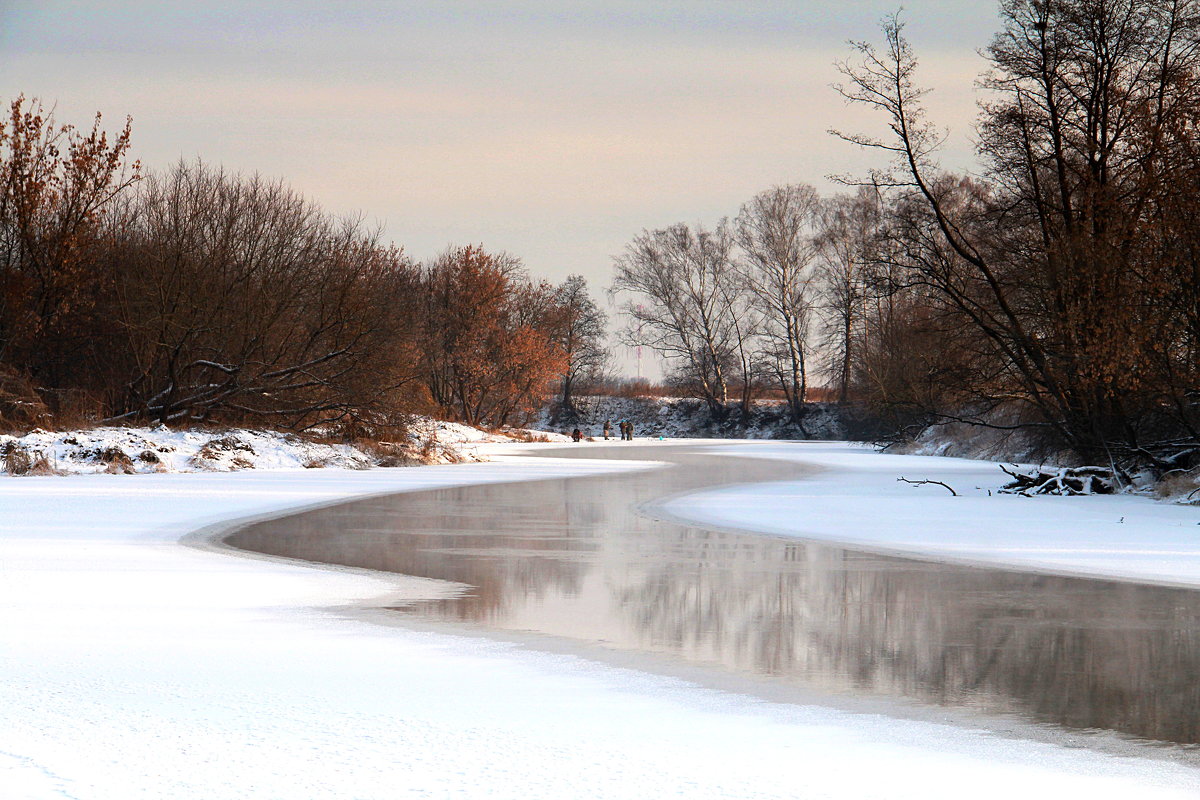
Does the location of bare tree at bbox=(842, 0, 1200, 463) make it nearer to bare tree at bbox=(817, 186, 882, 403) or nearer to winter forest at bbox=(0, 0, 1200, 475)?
winter forest at bbox=(0, 0, 1200, 475)

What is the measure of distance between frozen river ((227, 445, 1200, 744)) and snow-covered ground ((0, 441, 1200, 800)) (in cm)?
67

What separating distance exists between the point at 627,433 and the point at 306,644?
61809 millimetres

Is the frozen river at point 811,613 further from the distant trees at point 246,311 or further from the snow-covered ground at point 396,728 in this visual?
the distant trees at point 246,311

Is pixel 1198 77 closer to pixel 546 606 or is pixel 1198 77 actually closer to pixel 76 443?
pixel 546 606

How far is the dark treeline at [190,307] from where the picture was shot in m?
31.5

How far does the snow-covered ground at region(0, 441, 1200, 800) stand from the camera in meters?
4.91

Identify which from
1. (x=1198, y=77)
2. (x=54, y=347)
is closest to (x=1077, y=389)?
(x=1198, y=77)

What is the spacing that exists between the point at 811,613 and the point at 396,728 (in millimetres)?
4287

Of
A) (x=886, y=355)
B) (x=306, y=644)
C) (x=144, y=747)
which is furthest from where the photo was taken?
(x=886, y=355)

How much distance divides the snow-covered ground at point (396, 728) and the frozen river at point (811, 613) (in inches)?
26.3

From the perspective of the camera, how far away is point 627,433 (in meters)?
69.6

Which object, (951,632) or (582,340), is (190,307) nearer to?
(951,632)

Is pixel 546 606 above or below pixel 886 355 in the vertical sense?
below

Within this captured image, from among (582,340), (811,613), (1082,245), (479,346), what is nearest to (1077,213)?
(1082,245)
